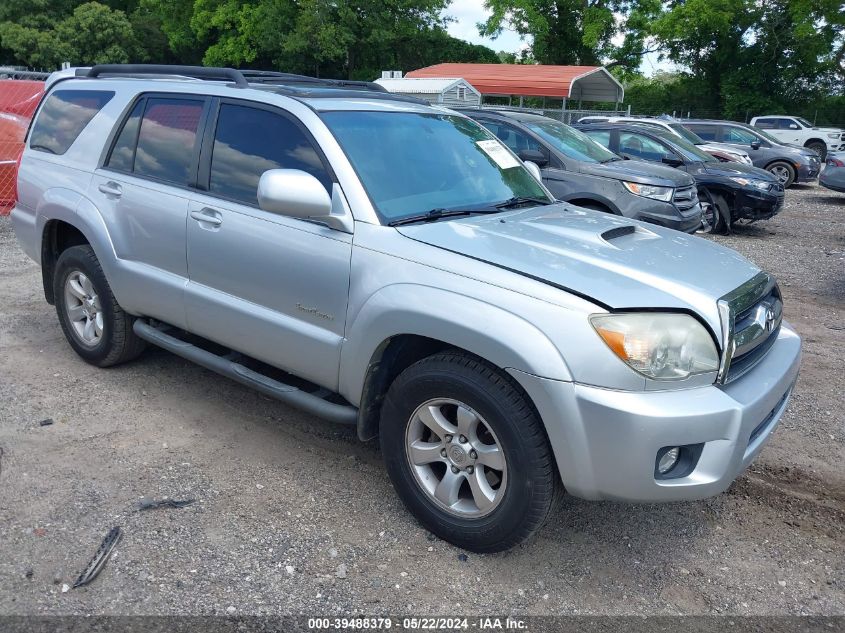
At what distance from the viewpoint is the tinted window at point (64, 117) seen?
492cm

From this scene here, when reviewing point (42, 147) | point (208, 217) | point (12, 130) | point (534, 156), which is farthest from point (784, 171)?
point (208, 217)

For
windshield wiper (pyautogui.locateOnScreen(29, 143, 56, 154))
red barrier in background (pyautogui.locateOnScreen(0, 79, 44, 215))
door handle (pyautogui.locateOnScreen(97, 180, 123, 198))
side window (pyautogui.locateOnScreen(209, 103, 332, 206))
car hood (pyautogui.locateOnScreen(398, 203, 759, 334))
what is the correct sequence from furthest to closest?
red barrier in background (pyautogui.locateOnScreen(0, 79, 44, 215)) → windshield wiper (pyautogui.locateOnScreen(29, 143, 56, 154)) → door handle (pyautogui.locateOnScreen(97, 180, 123, 198)) → side window (pyautogui.locateOnScreen(209, 103, 332, 206)) → car hood (pyautogui.locateOnScreen(398, 203, 759, 334))

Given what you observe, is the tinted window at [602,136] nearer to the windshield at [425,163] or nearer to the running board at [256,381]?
the windshield at [425,163]

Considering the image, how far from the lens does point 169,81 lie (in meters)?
4.61

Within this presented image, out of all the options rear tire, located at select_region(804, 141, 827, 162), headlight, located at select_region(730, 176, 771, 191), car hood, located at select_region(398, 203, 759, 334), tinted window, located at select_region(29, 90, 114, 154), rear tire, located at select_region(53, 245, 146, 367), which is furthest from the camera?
rear tire, located at select_region(804, 141, 827, 162)

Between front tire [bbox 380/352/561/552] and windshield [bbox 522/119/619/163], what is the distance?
6.55 meters

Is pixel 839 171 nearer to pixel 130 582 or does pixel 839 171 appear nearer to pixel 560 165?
pixel 560 165

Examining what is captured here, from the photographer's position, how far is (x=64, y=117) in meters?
5.11

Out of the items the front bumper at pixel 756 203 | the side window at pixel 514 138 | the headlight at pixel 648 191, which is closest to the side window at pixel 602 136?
the front bumper at pixel 756 203

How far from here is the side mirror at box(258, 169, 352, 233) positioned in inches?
130

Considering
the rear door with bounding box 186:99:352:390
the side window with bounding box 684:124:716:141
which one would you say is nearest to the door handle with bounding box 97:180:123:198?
the rear door with bounding box 186:99:352:390

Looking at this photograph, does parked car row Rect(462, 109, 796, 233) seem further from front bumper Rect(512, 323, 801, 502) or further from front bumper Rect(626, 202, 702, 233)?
front bumper Rect(512, 323, 801, 502)

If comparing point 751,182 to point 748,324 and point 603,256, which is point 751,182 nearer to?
point 748,324

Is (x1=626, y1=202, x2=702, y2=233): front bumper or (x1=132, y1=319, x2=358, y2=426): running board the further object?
(x1=626, y1=202, x2=702, y2=233): front bumper
